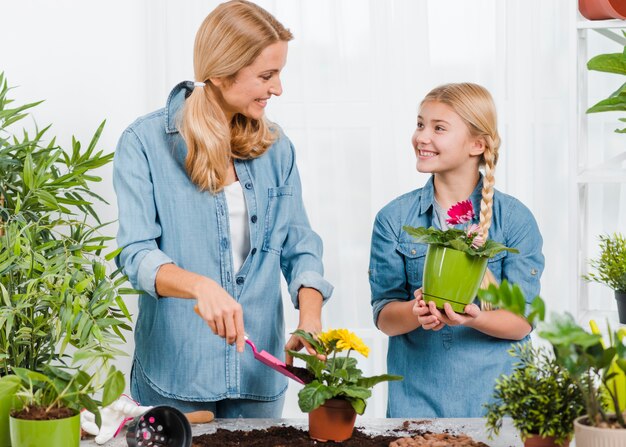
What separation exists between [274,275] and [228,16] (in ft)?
2.13

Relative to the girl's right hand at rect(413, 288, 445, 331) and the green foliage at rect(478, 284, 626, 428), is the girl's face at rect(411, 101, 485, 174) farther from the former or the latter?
the green foliage at rect(478, 284, 626, 428)

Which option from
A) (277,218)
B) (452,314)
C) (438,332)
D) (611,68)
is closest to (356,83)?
(611,68)

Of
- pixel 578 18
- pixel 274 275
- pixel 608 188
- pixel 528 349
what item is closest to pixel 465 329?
pixel 274 275

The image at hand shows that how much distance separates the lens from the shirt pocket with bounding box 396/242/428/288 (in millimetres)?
2154

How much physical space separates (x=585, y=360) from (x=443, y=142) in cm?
100

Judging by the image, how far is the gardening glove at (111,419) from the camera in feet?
5.21

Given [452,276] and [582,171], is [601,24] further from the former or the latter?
[452,276]

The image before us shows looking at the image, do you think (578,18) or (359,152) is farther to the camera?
(359,152)

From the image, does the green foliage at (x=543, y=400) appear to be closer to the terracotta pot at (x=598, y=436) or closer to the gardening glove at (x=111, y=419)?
the terracotta pot at (x=598, y=436)

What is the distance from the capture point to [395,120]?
127 inches

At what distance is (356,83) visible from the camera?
3.26m

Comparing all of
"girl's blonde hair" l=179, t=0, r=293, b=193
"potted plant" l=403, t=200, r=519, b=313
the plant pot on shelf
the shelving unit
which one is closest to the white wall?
the shelving unit

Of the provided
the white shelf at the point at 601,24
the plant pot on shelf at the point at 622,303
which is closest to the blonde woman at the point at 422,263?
the plant pot on shelf at the point at 622,303

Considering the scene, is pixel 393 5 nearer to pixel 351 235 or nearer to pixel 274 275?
pixel 351 235
